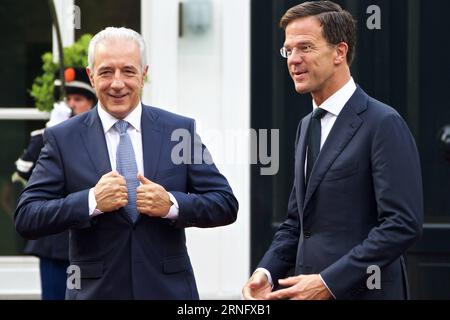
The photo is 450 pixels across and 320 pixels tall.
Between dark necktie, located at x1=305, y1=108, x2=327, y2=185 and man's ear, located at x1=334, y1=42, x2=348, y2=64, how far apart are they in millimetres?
176

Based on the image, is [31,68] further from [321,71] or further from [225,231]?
[321,71]

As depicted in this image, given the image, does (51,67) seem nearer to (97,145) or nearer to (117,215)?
(97,145)

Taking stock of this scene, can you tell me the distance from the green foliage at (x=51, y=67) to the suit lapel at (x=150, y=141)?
127 inches

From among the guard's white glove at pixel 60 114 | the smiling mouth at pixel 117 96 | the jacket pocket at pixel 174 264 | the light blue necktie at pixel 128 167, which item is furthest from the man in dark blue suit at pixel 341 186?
the guard's white glove at pixel 60 114

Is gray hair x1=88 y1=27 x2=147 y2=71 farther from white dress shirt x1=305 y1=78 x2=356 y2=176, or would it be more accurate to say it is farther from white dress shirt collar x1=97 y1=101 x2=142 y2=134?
white dress shirt x1=305 y1=78 x2=356 y2=176

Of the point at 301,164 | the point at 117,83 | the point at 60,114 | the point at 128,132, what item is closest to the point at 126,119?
the point at 128,132

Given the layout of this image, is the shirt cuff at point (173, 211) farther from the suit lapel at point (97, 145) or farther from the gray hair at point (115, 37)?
the gray hair at point (115, 37)

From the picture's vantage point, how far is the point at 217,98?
24.8 ft

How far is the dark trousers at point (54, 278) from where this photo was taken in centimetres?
697

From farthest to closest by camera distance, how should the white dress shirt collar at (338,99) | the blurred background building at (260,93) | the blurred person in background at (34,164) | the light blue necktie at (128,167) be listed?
the blurred background building at (260,93) < the blurred person in background at (34,164) < the light blue necktie at (128,167) < the white dress shirt collar at (338,99)

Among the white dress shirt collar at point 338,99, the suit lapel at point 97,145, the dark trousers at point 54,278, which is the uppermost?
the white dress shirt collar at point 338,99

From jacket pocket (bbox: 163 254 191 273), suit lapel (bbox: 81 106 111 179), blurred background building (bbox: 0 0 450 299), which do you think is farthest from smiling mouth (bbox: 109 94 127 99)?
blurred background building (bbox: 0 0 450 299)

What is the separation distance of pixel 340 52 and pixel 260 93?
137 inches

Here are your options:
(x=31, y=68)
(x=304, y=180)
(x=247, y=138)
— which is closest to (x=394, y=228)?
(x=304, y=180)
